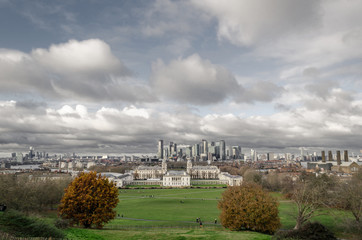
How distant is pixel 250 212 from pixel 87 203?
72.8 ft

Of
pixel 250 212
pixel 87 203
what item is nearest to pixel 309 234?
pixel 250 212

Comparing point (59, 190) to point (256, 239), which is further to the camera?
point (59, 190)

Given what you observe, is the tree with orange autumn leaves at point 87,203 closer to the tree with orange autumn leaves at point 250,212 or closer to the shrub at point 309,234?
the tree with orange autumn leaves at point 250,212

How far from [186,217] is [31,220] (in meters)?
36.2

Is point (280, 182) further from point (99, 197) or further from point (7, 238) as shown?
point (7, 238)

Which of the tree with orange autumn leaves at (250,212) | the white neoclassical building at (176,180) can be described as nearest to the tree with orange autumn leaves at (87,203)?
the tree with orange autumn leaves at (250,212)

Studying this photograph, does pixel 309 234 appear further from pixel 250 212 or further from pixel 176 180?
pixel 176 180

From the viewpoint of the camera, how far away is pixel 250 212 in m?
37.1

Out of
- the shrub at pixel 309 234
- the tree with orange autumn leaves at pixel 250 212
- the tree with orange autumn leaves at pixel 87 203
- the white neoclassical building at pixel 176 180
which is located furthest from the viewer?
the white neoclassical building at pixel 176 180

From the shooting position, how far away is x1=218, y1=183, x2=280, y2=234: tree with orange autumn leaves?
3696 centimetres

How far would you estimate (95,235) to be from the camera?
27.0 m

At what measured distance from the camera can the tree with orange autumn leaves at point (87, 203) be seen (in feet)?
117

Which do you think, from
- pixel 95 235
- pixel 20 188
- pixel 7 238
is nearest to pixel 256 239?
pixel 95 235

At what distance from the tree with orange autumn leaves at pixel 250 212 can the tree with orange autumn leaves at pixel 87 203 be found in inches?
651
